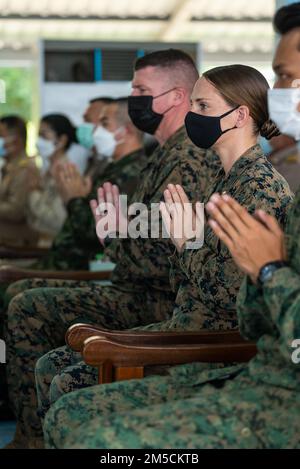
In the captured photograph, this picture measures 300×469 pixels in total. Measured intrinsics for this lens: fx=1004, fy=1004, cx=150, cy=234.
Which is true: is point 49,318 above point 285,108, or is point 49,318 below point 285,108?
below

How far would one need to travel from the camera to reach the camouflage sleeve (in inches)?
76.2

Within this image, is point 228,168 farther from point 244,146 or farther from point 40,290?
point 40,290

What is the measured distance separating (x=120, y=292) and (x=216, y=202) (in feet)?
5.03

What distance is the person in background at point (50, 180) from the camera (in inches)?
235

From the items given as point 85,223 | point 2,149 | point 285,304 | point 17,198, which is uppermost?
point 2,149

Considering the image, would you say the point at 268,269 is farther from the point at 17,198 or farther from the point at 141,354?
the point at 17,198

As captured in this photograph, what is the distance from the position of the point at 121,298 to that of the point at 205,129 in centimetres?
98

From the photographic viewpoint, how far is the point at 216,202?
214 cm

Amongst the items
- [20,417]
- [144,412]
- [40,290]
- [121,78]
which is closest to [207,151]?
[40,290]

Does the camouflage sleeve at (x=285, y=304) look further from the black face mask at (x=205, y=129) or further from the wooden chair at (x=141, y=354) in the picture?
the black face mask at (x=205, y=129)

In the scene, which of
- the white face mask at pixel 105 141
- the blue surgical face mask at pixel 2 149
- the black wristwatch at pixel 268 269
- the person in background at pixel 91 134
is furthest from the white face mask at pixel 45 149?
the black wristwatch at pixel 268 269

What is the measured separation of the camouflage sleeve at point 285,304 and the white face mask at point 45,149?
15.2 feet

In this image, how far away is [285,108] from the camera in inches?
122

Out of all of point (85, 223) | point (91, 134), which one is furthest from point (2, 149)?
point (85, 223)
